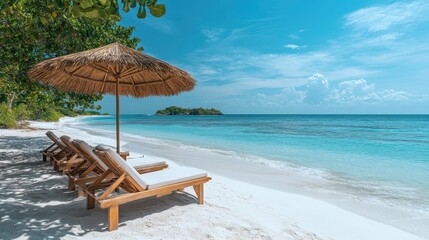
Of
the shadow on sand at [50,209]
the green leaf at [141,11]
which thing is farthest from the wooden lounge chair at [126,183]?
the green leaf at [141,11]

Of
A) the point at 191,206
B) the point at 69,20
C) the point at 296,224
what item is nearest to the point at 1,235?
the point at 191,206

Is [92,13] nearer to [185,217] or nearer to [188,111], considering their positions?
[185,217]

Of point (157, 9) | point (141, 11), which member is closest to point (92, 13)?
point (141, 11)

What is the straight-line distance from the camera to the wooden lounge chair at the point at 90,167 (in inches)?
135

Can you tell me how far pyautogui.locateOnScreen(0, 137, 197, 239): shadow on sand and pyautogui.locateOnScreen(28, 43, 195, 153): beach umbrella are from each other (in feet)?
4.10

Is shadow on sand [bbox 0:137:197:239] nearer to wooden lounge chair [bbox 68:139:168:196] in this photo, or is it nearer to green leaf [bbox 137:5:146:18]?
wooden lounge chair [bbox 68:139:168:196]

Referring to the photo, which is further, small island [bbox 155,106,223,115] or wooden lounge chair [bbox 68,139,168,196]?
small island [bbox 155,106,223,115]

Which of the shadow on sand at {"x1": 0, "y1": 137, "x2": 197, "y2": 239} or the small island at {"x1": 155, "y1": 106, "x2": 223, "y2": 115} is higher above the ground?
the small island at {"x1": 155, "y1": 106, "x2": 223, "y2": 115}

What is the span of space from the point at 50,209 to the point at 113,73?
2458mm

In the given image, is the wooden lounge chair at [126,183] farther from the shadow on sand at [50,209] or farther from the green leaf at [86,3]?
the green leaf at [86,3]

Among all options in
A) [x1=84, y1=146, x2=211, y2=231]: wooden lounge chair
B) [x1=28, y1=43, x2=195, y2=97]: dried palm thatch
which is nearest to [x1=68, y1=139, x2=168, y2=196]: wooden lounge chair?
[x1=84, y1=146, x2=211, y2=231]: wooden lounge chair

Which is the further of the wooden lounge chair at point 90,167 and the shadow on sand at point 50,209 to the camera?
the wooden lounge chair at point 90,167

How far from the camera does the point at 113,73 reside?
181 inches

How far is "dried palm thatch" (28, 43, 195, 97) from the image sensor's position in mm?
3486
